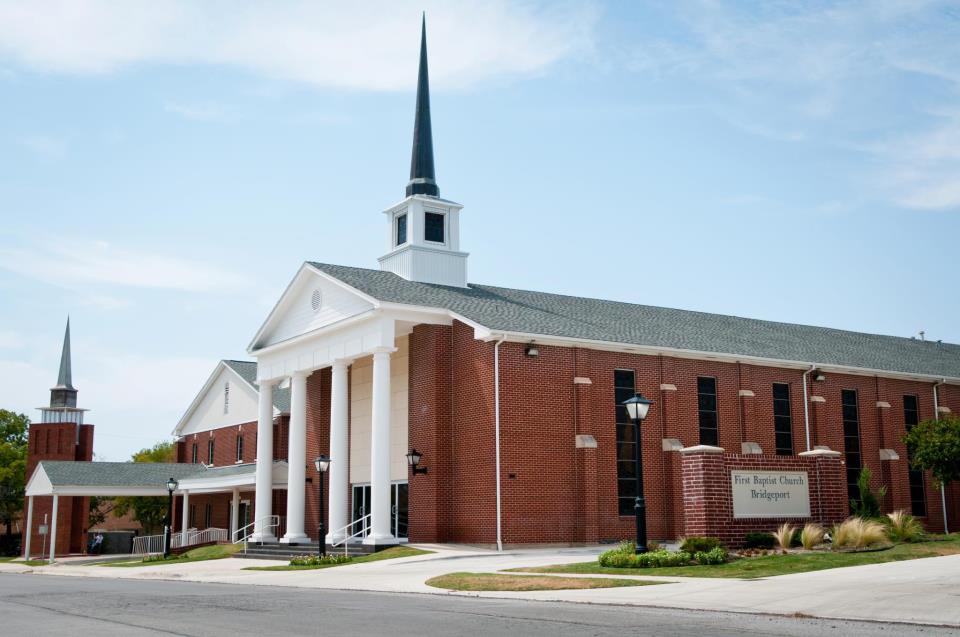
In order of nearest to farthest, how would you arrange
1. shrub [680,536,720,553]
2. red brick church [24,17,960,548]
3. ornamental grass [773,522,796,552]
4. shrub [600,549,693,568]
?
shrub [600,549,693,568] < shrub [680,536,720,553] < ornamental grass [773,522,796,552] < red brick church [24,17,960,548]

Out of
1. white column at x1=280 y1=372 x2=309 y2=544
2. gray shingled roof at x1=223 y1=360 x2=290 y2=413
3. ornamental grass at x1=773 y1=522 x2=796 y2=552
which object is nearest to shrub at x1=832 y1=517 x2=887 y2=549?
ornamental grass at x1=773 y1=522 x2=796 y2=552

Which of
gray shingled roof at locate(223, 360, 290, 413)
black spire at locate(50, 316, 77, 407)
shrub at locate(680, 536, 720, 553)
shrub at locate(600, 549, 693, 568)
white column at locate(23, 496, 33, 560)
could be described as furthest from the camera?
black spire at locate(50, 316, 77, 407)

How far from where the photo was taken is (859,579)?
1756cm

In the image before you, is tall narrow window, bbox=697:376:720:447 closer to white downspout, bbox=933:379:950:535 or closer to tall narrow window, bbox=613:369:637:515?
tall narrow window, bbox=613:369:637:515

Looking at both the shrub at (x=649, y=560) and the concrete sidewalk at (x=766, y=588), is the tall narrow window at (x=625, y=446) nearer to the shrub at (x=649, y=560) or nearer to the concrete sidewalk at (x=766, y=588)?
the concrete sidewalk at (x=766, y=588)

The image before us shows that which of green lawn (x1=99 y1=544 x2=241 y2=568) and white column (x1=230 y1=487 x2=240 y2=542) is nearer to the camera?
green lawn (x1=99 y1=544 x2=241 y2=568)

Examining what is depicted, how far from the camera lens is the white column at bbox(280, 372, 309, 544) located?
124ft

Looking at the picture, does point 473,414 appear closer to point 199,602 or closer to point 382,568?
point 382,568

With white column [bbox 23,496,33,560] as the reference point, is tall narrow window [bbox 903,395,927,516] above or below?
above

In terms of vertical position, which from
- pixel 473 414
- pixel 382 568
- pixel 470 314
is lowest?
pixel 382 568

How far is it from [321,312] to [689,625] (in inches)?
1049

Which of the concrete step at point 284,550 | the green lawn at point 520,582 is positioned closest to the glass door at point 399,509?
the concrete step at point 284,550

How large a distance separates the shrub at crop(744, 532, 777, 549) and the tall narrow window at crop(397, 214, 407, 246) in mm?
19963

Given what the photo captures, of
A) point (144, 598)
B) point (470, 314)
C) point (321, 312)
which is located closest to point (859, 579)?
point (144, 598)
